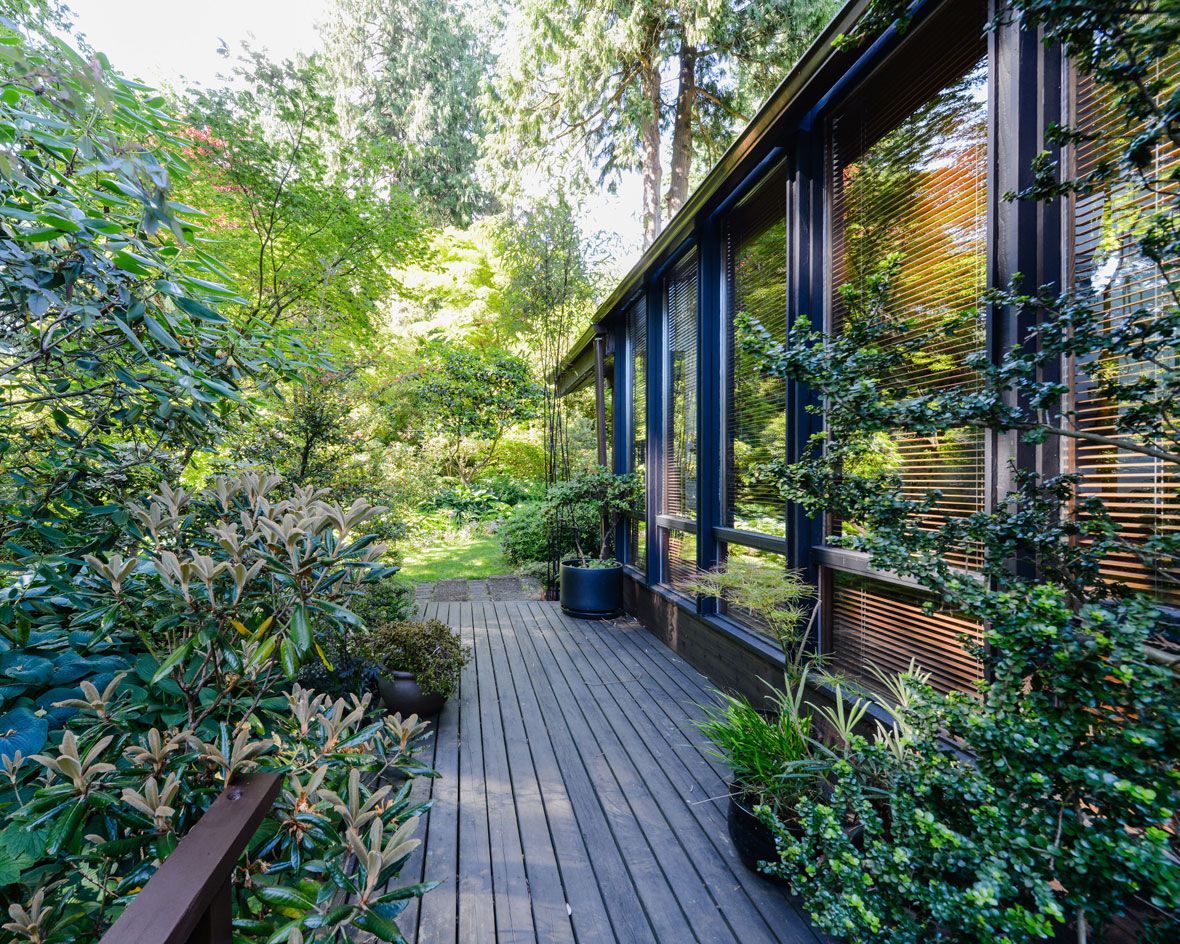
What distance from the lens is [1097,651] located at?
0.99m

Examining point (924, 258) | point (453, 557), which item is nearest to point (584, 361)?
point (453, 557)

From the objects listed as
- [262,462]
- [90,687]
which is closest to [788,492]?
[90,687]

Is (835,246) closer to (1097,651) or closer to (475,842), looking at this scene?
(1097,651)

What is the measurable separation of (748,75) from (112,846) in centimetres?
858

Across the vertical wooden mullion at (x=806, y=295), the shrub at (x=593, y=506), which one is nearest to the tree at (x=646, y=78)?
the shrub at (x=593, y=506)

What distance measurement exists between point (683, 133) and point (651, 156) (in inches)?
22.4

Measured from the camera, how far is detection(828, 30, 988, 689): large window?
192cm

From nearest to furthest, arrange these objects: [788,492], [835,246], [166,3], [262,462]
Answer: [788,492] < [835,246] < [262,462] < [166,3]

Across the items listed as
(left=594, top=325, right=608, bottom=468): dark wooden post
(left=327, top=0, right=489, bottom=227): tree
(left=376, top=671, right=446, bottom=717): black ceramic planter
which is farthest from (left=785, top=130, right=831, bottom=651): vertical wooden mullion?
(left=327, top=0, right=489, bottom=227): tree

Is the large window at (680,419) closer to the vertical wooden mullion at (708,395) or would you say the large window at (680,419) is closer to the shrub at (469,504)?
the vertical wooden mullion at (708,395)

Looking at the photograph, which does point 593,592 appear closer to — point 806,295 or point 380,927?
point 806,295

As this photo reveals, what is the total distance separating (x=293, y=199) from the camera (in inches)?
148

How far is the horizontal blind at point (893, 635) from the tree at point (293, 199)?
3118 mm

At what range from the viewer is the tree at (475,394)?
10430mm
